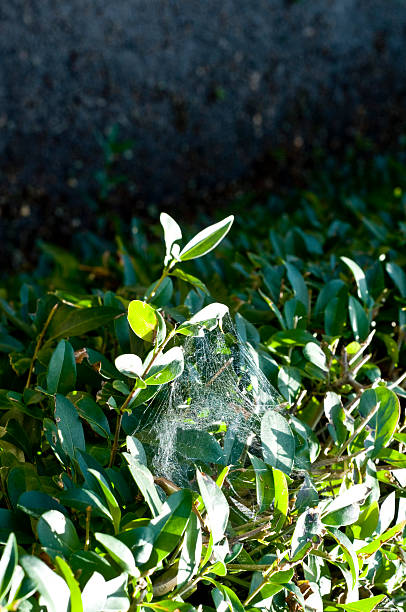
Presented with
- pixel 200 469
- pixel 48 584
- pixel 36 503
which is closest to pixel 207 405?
pixel 200 469

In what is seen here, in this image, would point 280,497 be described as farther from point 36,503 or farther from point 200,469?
point 36,503

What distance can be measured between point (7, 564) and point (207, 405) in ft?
1.49

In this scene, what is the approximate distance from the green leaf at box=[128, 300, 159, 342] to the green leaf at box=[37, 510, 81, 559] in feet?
0.98

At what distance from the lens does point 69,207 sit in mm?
4156

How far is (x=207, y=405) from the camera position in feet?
3.64

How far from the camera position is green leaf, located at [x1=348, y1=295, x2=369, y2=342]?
4.74ft

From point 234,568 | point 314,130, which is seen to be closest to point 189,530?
point 234,568

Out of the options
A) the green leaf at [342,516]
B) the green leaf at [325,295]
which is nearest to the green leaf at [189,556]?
the green leaf at [342,516]

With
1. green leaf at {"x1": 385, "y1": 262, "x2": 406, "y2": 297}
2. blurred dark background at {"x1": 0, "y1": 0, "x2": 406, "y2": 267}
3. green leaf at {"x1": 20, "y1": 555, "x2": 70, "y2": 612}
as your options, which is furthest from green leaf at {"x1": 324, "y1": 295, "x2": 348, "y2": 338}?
blurred dark background at {"x1": 0, "y1": 0, "x2": 406, "y2": 267}

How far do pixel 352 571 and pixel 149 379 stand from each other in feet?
1.40

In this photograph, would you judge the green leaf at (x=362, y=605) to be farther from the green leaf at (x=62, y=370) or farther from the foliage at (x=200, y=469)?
the green leaf at (x=62, y=370)

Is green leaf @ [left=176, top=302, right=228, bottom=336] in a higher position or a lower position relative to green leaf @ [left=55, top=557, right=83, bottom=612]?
higher

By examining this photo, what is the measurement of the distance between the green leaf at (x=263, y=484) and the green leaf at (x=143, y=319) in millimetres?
253

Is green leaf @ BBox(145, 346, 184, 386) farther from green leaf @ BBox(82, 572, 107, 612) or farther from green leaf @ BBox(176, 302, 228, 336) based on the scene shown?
green leaf @ BBox(82, 572, 107, 612)
